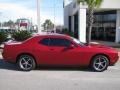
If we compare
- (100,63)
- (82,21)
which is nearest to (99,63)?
(100,63)

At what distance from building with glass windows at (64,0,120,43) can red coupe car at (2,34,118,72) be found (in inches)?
625

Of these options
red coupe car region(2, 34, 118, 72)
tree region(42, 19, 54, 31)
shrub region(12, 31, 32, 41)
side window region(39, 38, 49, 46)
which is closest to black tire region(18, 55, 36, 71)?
red coupe car region(2, 34, 118, 72)

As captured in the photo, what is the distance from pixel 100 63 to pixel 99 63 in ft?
0.14

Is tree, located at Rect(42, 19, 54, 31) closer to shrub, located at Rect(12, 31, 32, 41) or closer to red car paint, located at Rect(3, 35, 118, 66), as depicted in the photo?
shrub, located at Rect(12, 31, 32, 41)

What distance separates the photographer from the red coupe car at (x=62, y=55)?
11898 millimetres

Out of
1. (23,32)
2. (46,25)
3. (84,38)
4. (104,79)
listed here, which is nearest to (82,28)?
(84,38)

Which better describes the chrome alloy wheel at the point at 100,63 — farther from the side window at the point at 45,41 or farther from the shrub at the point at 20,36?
the shrub at the point at 20,36

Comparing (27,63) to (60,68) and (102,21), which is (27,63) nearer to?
(60,68)

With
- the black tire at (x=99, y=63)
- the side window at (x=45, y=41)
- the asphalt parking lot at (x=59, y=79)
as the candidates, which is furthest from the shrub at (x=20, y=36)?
the black tire at (x=99, y=63)

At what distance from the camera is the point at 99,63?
11.9m

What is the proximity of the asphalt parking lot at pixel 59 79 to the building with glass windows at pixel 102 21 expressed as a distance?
1525cm

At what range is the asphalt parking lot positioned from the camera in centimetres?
893

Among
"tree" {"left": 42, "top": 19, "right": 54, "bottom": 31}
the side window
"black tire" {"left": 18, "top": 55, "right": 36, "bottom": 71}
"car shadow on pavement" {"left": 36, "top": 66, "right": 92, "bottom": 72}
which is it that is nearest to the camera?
"black tire" {"left": 18, "top": 55, "right": 36, "bottom": 71}

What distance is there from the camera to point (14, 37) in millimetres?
23578
